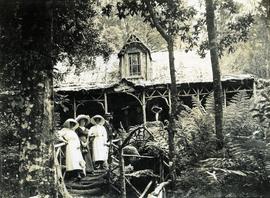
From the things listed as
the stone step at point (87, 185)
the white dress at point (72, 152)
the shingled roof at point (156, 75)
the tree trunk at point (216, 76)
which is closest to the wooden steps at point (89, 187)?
the stone step at point (87, 185)

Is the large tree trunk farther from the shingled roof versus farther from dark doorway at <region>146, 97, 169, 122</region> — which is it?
dark doorway at <region>146, 97, 169, 122</region>

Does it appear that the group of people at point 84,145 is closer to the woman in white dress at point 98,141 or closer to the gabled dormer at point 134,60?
the woman in white dress at point 98,141

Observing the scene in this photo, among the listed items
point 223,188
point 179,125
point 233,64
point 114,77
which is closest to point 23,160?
point 223,188

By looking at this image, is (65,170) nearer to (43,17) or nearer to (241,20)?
(241,20)

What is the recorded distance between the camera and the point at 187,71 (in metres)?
21.8

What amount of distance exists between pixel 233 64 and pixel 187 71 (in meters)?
18.8

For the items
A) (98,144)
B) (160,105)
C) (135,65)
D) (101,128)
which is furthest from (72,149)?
(135,65)

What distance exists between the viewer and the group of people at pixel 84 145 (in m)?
12.3

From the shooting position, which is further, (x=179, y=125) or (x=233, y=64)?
(x=233, y=64)

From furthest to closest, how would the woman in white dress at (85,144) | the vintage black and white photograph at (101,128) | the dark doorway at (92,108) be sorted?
the dark doorway at (92,108)
the woman in white dress at (85,144)
the vintage black and white photograph at (101,128)

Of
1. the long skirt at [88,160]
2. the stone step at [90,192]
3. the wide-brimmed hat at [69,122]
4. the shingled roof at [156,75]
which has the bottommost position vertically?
the stone step at [90,192]

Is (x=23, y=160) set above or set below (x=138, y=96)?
below

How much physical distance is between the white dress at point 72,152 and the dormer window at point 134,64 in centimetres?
1040

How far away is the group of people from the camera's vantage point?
12312mm
